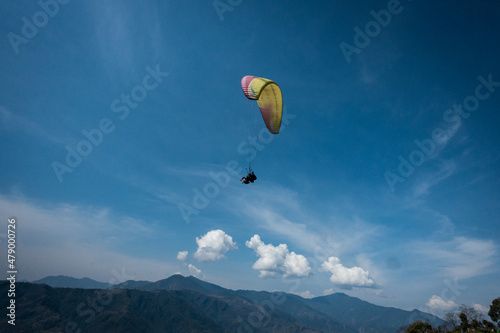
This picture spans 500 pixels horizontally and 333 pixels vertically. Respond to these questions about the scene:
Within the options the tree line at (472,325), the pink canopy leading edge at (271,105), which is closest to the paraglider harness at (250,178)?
the pink canopy leading edge at (271,105)

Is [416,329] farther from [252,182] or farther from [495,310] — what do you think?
[252,182]

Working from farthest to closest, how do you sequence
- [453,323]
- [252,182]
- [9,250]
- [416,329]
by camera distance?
[453,323], [416,329], [9,250], [252,182]

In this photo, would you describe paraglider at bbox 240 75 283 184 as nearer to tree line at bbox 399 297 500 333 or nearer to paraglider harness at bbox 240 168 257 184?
paraglider harness at bbox 240 168 257 184

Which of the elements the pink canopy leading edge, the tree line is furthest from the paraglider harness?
the tree line

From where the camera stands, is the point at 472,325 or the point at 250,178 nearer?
the point at 250,178

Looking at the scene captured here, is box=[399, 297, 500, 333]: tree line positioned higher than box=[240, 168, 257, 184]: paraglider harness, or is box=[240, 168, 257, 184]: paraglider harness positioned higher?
box=[240, 168, 257, 184]: paraglider harness

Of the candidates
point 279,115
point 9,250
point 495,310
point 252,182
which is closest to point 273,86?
point 279,115

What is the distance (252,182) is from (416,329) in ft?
207

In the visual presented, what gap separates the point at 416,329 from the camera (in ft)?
191

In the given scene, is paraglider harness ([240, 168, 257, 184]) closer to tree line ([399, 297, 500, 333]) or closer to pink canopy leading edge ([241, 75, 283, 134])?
pink canopy leading edge ([241, 75, 283, 134])

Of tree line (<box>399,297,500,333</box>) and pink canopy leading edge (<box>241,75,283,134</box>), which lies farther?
tree line (<box>399,297,500,333</box>)

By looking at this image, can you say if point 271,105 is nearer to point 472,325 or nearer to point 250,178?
point 250,178

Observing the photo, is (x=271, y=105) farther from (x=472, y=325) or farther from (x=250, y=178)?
(x=472, y=325)

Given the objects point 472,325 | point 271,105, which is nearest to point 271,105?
point 271,105
